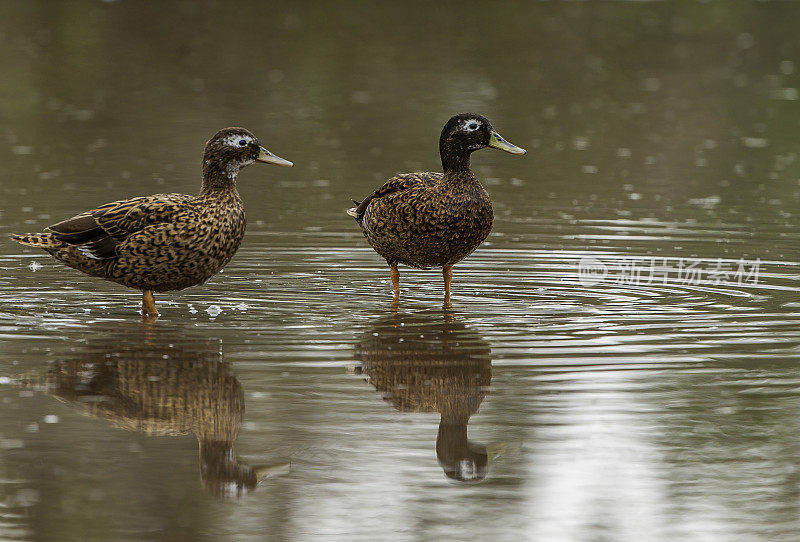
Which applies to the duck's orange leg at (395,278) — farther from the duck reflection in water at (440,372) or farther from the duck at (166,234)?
the duck at (166,234)

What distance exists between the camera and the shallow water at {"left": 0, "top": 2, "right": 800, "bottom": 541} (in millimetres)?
5793

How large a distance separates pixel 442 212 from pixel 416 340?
1531 mm

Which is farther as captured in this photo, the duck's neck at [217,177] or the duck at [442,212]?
the duck at [442,212]

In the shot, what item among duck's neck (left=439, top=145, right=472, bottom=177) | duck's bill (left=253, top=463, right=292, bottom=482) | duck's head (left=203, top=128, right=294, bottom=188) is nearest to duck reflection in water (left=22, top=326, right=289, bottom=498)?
duck's bill (left=253, top=463, right=292, bottom=482)

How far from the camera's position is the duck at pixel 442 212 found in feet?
33.3

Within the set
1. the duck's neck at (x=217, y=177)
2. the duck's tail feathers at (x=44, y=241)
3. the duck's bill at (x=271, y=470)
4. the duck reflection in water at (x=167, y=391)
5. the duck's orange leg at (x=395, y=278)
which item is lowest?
the duck's bill at (x=271, y=470)

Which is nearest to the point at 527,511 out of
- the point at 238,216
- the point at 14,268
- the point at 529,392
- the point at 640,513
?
the point at 640,513

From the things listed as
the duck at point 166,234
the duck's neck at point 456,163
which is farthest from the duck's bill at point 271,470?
the duck's neck at point 456,163

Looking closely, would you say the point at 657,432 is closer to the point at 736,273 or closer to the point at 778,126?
the point at 736,273

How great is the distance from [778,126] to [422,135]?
5.05 m

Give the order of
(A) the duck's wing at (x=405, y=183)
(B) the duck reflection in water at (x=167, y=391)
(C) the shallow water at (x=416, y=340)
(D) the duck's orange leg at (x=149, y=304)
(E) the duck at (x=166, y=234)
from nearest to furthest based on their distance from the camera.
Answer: (C) the shallow water at (x=416, y=340) → (B) the duck reflection in water at (x=167, y=391) → (E) the duck at (x=166, y=234) → (D) the duck's orange leg at (x=149, y=304) → (A) the duck's wing at (x=405, y=183)

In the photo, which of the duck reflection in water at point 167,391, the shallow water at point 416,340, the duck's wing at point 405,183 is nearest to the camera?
the shallow water at point 416,340

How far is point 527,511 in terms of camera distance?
18.7 feet

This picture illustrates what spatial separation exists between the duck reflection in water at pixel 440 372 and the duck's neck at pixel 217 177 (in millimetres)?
1408
